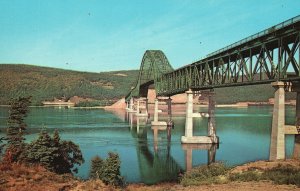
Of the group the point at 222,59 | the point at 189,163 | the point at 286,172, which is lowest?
the point at 189,163

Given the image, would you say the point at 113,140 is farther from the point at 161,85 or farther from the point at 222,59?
the point at 161,85

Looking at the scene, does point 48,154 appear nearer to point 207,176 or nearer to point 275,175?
point 207,176

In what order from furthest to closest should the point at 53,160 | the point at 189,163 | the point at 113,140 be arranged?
the point at 113,140 < the point at 189,163 < the point at 53,160

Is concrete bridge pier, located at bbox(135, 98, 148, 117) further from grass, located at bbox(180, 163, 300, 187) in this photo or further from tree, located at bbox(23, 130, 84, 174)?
grass, located at bbox(180, 163, 300, 187)

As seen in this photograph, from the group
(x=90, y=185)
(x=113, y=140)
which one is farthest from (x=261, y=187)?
(x=113, y=140)

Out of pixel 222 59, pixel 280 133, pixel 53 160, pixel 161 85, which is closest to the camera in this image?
pixel 53 160

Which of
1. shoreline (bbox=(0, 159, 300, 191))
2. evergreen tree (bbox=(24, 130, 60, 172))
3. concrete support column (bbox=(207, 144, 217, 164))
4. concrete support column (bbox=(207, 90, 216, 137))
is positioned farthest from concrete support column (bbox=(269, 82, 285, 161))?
concrete support column (bbox=(207, 90, 216, 137))
